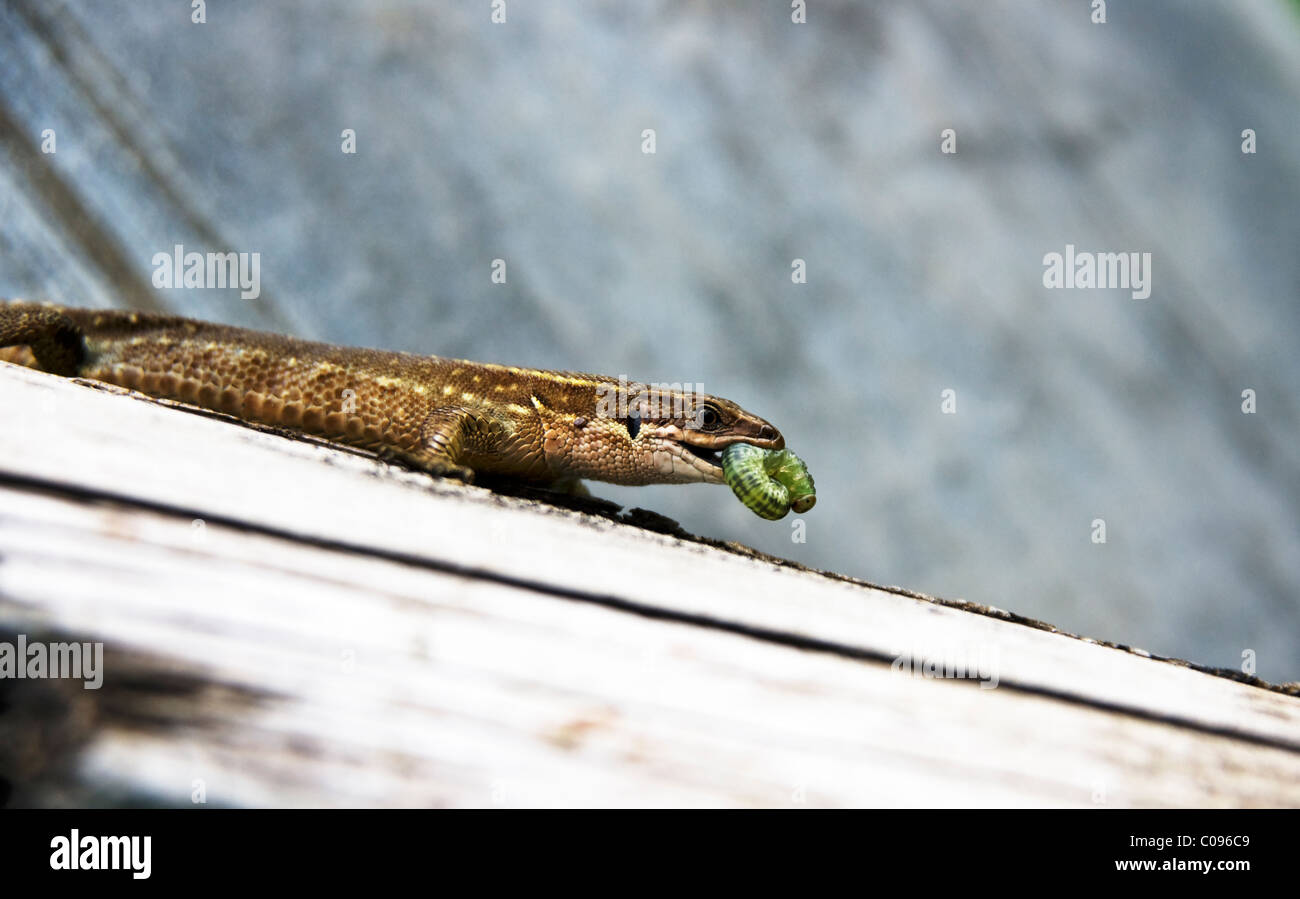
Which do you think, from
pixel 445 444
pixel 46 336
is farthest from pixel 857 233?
pixel 46 336

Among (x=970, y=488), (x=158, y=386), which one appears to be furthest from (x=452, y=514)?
(x=970, y=488)

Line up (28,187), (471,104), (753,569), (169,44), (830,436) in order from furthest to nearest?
1. (830,436)
2. (471,104)
3. (169,44)
4. (28,187)
5. (753,569)

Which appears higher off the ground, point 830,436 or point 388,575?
point 830,436

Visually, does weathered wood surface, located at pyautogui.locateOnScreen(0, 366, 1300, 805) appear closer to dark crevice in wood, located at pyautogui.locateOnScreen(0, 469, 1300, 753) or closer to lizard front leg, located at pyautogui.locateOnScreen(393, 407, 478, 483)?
dark crevice in wood, located at pyautogui.locateOnScreen(0, 469, 1300, 753)

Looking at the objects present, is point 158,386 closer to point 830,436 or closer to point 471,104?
point 471,104

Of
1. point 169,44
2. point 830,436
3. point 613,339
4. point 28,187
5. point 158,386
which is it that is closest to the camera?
point 158,386

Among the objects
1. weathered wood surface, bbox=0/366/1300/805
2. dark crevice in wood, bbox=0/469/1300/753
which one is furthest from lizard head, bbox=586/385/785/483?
dark crevice in wood, bbox=0/469/1300/753

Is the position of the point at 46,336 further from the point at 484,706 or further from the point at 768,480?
the point at 484,706
